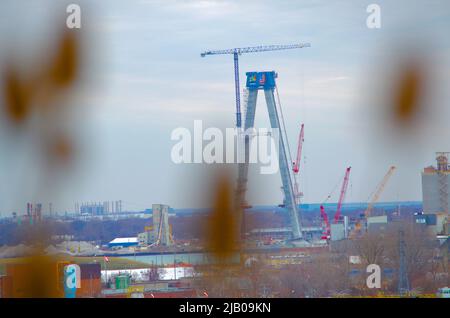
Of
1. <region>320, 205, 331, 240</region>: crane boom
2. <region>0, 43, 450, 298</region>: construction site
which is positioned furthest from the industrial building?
<region>320, 205, 331, 240</region>: crane boom

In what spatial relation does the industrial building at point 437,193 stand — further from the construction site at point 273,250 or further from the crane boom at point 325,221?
the crane boom at point 325,221

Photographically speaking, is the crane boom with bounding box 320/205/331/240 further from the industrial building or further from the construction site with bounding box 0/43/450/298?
the industrial building

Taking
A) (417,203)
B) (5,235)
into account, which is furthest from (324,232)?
(5,235)

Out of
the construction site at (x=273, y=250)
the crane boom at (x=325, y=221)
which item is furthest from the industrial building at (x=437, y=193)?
the crane boom at (x=325, y=221)

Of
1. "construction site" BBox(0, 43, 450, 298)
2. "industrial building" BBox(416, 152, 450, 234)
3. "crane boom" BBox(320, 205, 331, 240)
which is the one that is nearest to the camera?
"construction site" BBox(0, 43, 450, 298)

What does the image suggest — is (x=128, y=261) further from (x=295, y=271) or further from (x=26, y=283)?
(x=26, y=283)

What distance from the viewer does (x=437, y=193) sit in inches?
1346

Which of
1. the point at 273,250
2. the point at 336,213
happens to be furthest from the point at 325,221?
the point at 273,250

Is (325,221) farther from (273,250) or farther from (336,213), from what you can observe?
(273,250)

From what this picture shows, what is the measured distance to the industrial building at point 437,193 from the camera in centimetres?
3103

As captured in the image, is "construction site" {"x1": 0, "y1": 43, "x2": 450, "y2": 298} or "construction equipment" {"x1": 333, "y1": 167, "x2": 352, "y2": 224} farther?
"construction equipment" {"x1": 333, "y1": 167, "x2": 352, "y2": 224}

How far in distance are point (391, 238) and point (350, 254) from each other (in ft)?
4.73

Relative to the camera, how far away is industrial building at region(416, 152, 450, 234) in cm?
3103

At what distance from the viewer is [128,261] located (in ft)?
98.4
